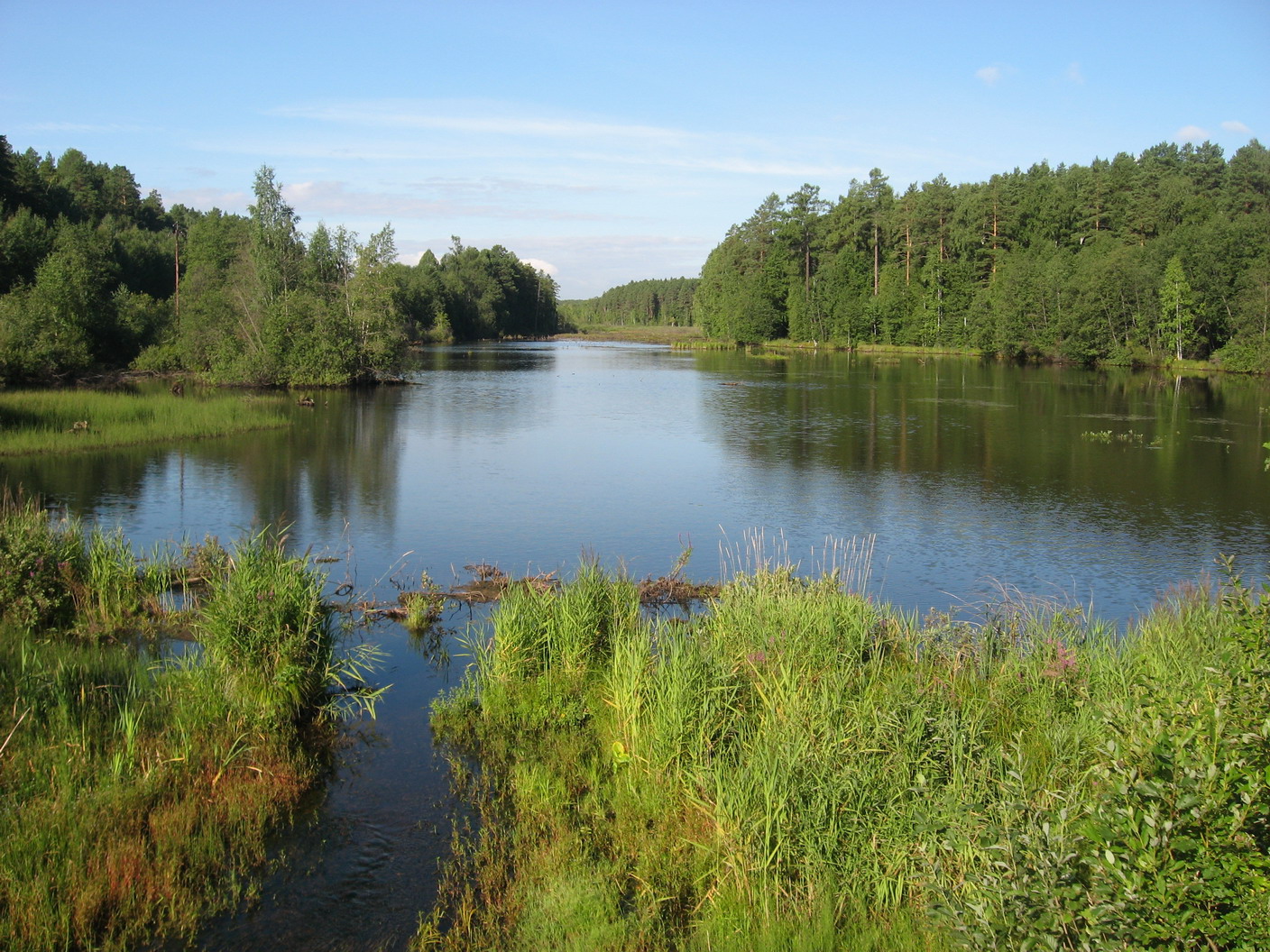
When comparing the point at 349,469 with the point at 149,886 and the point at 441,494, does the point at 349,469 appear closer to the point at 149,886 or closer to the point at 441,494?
the point at 441,494

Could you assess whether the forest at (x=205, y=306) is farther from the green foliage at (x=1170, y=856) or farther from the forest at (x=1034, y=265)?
the forest at (x=1034, y=265)

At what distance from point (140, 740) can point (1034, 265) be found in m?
75.0

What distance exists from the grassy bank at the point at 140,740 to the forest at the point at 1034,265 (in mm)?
59422

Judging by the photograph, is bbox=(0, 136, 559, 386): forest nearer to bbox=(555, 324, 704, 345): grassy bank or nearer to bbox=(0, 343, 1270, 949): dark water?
bbox=(0, 343, 1270, 949): dark water

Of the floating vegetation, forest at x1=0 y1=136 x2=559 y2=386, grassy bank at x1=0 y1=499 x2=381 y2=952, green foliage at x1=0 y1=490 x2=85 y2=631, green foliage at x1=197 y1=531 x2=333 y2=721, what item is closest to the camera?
grassy bank at x1=0 y1=499 x2=381 y2=952

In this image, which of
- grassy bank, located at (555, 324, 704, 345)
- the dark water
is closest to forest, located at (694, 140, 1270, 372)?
grassy bank, located at (555, 324, 704, 345)

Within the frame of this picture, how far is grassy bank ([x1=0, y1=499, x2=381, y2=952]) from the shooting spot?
5547mm

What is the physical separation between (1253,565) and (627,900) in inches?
542

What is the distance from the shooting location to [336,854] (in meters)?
6.61

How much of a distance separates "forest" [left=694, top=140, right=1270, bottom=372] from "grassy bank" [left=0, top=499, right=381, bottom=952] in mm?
59422

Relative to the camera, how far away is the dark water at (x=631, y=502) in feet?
23.7

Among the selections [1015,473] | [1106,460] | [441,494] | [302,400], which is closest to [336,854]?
[441,494]

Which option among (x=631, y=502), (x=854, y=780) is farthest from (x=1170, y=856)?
(x=631, y=502)

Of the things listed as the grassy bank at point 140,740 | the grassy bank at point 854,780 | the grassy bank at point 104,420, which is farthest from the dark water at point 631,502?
the grassy bank at point 104,420
